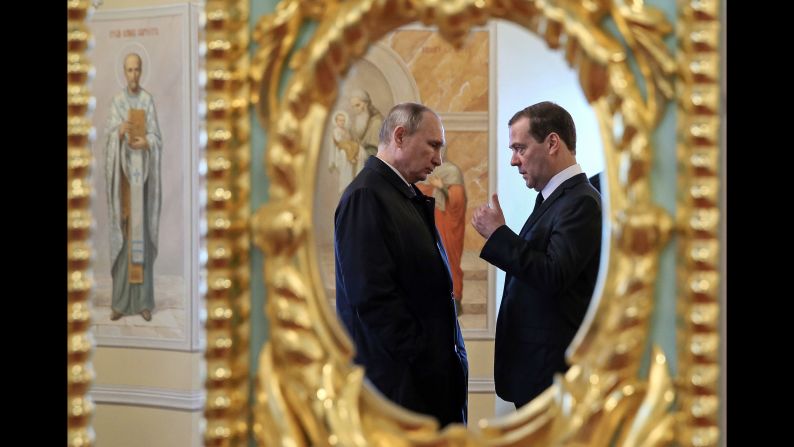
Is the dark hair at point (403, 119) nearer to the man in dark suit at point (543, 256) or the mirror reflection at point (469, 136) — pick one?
the mirror reflection at point (469, 136)

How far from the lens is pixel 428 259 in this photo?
151 centimetres

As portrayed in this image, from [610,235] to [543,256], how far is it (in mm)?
136

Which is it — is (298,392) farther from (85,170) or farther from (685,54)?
(685,54)

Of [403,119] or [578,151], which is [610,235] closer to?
[578,151]

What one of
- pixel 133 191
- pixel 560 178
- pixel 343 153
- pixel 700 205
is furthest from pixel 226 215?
pixel 133 191

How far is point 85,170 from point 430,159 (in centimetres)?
48

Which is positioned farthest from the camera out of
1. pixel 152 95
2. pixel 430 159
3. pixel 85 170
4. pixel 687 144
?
pixel 152 95

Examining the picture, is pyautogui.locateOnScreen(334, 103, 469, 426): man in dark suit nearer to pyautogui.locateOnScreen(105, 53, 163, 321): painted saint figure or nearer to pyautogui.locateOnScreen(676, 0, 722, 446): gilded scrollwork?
pyautogui.locateOnScreen(676, 0, 722, 446): gilded scrollwork

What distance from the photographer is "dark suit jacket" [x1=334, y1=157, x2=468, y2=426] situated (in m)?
1.44

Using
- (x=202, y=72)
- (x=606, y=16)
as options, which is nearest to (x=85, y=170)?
(x=202, y=72)

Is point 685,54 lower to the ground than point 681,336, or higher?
higher

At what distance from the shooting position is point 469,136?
156cm

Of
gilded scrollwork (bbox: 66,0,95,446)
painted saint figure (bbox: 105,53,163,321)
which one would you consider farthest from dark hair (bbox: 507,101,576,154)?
painted saint figure (bbox: 105,53,163,321)

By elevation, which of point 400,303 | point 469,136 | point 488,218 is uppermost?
point 469,136
